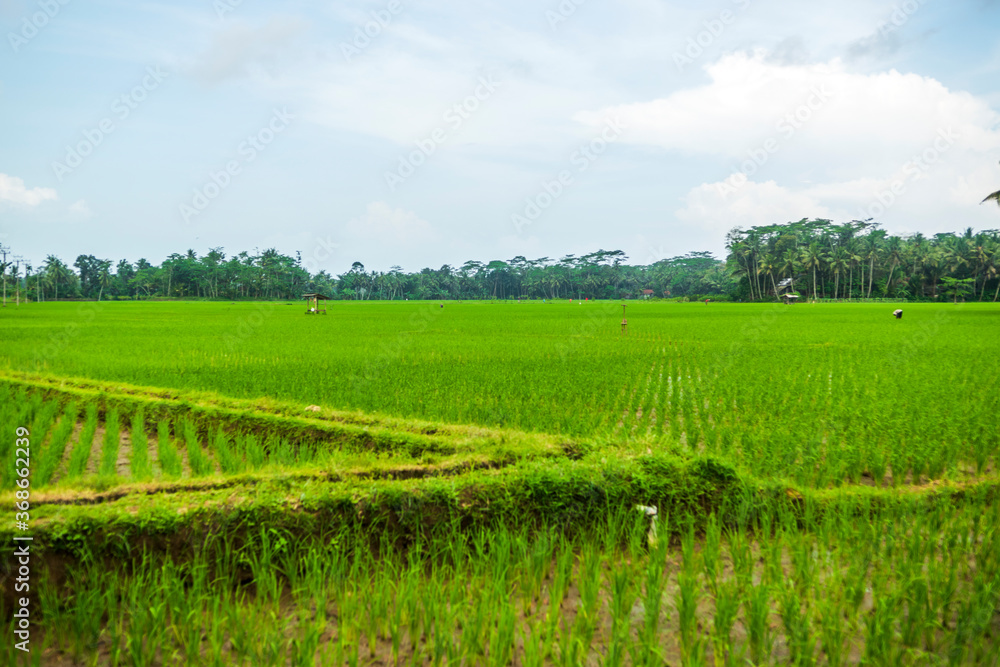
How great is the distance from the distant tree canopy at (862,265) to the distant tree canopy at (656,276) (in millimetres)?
131

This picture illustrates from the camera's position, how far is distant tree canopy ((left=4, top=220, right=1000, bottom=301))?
223 feet

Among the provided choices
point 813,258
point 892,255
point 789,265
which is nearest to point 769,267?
point 789,265

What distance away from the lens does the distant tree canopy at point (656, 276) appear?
6794cm

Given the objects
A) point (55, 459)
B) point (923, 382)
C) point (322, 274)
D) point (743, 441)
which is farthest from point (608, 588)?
point (322, 274)

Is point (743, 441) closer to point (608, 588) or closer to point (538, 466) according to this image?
point (538, 466)

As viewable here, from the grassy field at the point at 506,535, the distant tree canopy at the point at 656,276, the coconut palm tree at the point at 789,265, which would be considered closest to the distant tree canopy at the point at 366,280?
the distant tree canopy at the point at 656,276

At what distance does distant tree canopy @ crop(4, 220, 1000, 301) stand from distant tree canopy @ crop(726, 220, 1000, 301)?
13 centimetres

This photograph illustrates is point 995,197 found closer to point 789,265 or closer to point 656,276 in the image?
point 789,265

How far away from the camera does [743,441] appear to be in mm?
5512

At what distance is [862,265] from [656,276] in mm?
39895

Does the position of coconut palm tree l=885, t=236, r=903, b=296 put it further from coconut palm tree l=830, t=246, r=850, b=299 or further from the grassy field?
the grassy field

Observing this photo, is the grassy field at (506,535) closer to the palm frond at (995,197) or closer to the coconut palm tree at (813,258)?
the palm frond at (995,197)

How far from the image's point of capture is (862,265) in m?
70.6

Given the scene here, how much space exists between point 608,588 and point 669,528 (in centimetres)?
99
